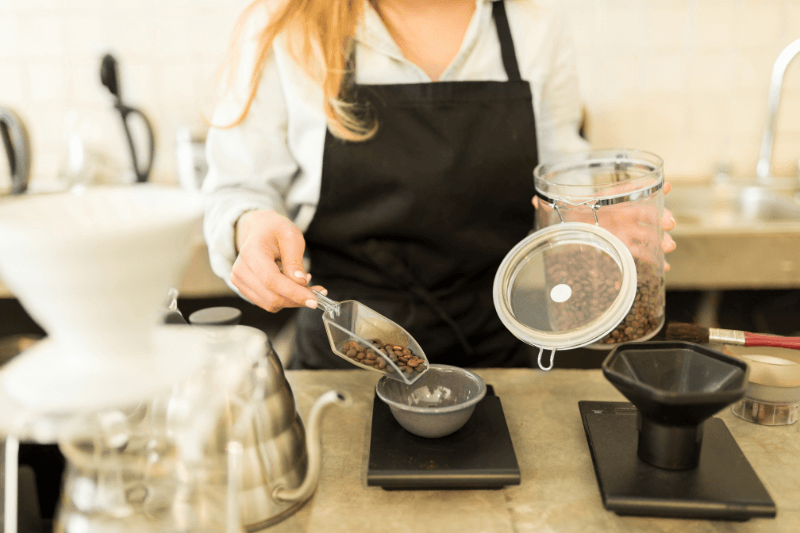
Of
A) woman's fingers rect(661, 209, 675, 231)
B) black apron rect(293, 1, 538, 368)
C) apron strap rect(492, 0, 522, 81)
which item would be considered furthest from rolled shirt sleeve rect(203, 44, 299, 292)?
woman's fingers rect(661, 209, 675, 231)

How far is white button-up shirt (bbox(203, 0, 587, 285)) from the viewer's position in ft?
3.86

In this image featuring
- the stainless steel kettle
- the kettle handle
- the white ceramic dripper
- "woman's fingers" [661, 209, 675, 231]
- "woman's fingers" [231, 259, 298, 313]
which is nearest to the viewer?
the white ceramic dripper

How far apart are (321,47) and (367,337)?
1.88 feet

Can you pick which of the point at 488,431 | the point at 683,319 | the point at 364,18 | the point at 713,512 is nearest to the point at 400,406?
the point at 488,431

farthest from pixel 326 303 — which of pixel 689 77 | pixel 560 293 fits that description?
pixel 689 77

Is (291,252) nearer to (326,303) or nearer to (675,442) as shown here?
(326,303)

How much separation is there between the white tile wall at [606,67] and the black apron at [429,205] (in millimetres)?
1139

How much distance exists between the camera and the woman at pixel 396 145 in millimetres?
1170

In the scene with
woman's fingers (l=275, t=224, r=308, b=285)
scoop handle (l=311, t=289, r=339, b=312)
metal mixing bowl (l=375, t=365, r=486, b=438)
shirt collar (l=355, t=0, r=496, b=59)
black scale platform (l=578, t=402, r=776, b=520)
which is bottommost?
black scale platform (l=578, t=402, r=776, b=520)

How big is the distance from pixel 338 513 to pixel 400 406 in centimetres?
15

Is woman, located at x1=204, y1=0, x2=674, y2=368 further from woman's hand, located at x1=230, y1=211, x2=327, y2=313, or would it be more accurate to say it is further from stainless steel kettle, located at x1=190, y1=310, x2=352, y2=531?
stainless steel kettle, located at x1=190, y1=310, x2=352, y2=531

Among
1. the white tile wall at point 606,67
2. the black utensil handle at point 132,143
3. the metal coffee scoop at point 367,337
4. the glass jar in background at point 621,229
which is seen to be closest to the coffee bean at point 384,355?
the metal coffee scoop at point 367,337

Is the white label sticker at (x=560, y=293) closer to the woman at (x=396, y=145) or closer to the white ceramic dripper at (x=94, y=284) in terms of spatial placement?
the woman at (x=396, y=145)

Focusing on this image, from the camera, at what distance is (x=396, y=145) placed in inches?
47.5
